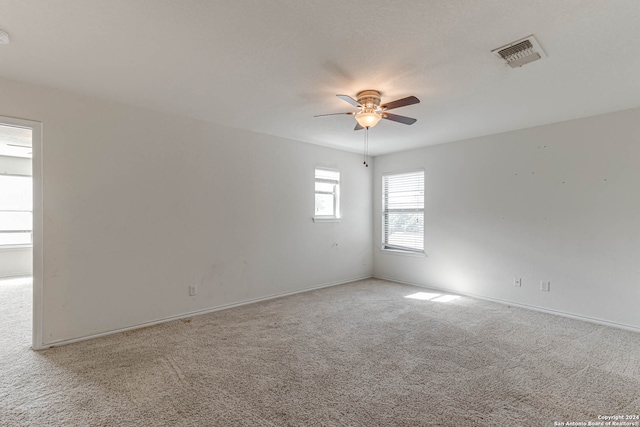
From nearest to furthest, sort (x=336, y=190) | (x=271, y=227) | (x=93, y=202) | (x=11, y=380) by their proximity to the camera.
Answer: (x=11, y=380), (x=93, y=202), (x=271, y=227), (x=336, y=190)

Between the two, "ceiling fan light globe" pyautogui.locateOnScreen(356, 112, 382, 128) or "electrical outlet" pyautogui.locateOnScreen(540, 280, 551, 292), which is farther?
"electrical outlet" pyautogui.locateOnScreen(540, 280, 551, 292)

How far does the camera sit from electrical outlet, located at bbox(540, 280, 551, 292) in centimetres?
405

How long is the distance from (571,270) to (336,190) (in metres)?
3.59

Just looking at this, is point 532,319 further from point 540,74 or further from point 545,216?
point 540,74

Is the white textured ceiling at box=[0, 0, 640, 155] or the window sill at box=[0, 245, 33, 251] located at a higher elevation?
the white textured ceiling at box=[0, 0, 640, 155]

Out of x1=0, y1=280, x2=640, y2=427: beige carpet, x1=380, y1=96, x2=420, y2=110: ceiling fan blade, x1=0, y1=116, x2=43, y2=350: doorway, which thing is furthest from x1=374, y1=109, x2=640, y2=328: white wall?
x1=0, y1=116, x2=43, y2=350: doorway

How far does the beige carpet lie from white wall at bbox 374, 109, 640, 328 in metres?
0.55

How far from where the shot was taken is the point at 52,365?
260 centimetres

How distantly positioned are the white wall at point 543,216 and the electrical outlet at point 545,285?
0.05m

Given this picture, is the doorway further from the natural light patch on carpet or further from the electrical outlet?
the electrical outlet

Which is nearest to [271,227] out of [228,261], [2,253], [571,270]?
[228,261]

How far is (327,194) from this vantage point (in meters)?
5.54

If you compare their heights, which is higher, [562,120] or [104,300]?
[562,120]

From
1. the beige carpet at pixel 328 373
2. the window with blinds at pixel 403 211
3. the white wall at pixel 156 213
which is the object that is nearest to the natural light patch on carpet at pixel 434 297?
the beige carpet at pixel 328 373
